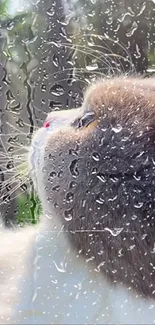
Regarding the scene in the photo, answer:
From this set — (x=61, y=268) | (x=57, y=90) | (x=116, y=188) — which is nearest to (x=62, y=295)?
(x=61, y=268)

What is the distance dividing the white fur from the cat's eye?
0.39ft

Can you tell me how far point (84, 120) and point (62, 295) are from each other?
20 centimetres

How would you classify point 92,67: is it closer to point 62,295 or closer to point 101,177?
point 101,177

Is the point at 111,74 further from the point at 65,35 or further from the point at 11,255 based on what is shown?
the point at 11,255

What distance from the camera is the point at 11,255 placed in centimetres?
80

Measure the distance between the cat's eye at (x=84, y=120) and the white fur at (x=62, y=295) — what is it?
12cm

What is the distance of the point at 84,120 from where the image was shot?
2.52 feet

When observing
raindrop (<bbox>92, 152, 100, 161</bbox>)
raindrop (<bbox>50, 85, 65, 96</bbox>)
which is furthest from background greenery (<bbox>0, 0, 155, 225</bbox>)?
raindrop (<bbox>92, 152, 100, 161</bbox>)

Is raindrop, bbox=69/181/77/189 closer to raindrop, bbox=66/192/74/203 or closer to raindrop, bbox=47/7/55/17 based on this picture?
raindrop, bbox=66/192/74/203

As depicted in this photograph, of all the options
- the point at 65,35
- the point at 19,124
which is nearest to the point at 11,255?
the point at 19,124

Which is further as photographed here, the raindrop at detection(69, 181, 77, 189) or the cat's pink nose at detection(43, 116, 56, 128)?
the cat's pink nose at detection(43, 116, 56, 128)

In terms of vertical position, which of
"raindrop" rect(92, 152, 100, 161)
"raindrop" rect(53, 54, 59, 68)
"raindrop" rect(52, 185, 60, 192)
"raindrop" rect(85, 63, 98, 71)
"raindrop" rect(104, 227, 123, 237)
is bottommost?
"raindrop" rect(104, 227, 123, 237)

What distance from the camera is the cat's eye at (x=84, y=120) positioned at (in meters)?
0.75

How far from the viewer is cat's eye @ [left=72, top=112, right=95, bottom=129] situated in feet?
2.47
